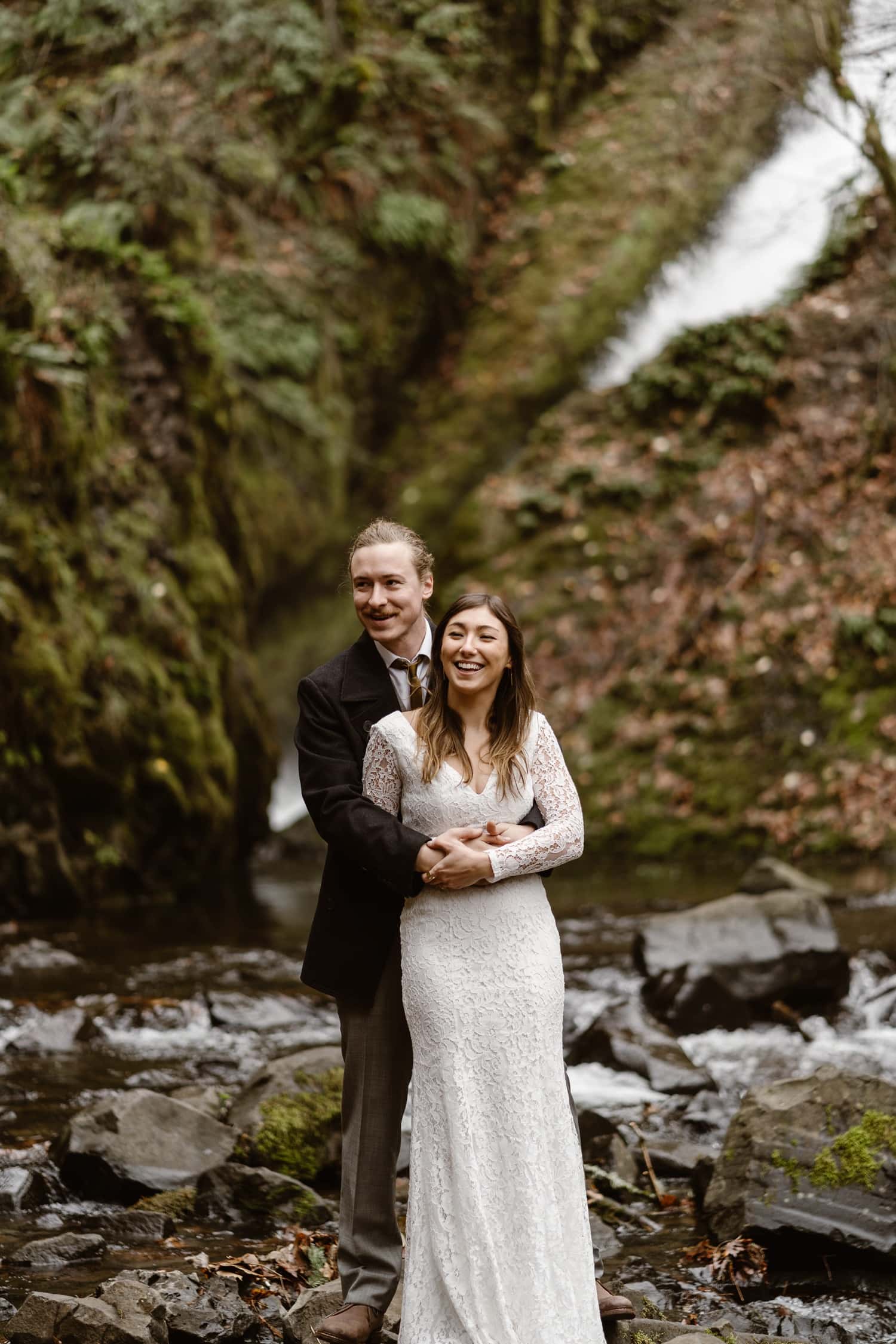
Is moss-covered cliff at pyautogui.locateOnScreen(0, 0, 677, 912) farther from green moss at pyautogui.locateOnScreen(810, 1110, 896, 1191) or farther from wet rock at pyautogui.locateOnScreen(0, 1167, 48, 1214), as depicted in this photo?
green moss at pyautogui.locateOnScreen(810, 1110, 896, 1191)

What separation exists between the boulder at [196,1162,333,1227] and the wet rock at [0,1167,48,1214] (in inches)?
25.8

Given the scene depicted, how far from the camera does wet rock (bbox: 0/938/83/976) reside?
878 centimetres

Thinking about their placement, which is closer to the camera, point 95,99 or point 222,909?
point 222,909

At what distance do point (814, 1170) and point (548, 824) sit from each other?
7.44ft

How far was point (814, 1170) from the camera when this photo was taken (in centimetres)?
475

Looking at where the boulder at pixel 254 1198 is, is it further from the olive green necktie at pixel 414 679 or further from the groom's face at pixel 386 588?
the groom's face at pixel 386 588

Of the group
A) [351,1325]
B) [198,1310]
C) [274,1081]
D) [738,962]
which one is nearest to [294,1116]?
[274,1081]

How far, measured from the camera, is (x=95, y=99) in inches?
490

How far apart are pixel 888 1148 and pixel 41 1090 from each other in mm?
4233

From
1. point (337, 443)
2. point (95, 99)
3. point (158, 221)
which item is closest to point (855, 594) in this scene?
point (337, 443)

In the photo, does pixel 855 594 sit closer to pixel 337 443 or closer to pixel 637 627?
pixel 637 627

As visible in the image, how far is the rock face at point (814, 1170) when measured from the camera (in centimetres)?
466

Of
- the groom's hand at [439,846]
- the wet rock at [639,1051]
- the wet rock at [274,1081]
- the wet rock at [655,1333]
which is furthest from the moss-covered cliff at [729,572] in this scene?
the groom's hand at [439,846]

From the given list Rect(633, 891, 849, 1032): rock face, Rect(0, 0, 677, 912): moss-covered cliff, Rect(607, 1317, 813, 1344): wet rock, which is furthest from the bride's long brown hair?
Rect(0, 0, 677, 912): moss-covered cliff
